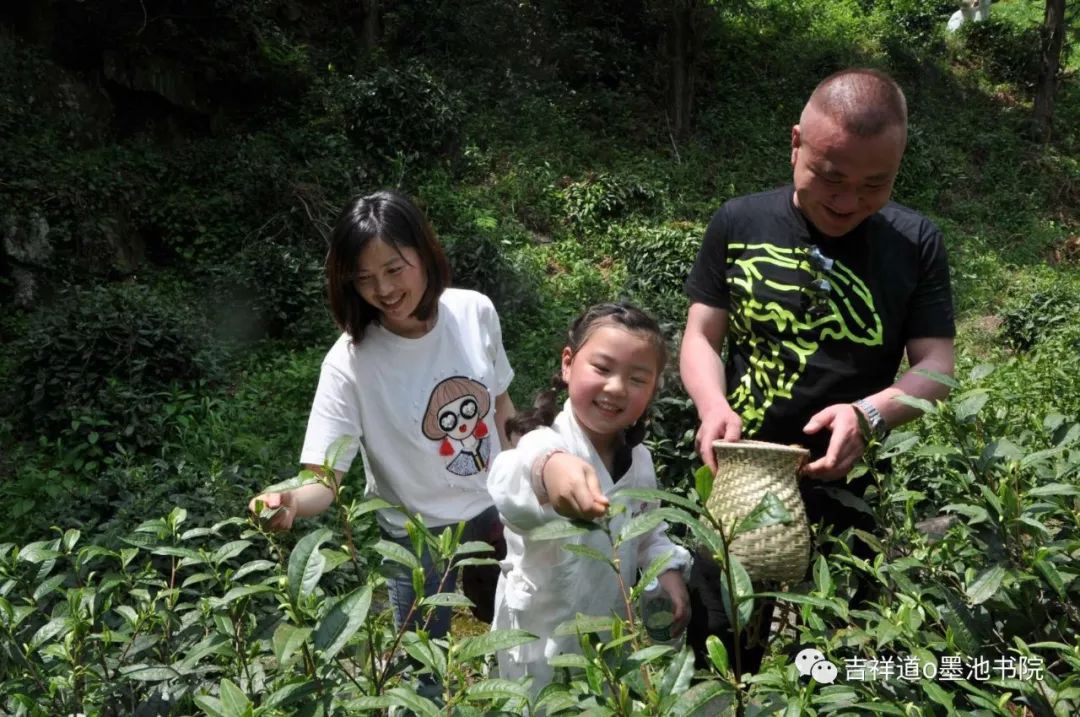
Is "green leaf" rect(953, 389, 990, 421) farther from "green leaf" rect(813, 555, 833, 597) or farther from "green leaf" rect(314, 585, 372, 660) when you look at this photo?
"green leaf" rect(314, 585, 372, 660)

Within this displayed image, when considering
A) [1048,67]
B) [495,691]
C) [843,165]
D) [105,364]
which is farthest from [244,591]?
[1048,67]

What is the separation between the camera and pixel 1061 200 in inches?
405

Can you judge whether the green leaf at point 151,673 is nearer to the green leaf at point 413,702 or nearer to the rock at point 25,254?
the green leaf at point 413,702

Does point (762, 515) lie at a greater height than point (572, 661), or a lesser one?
greater

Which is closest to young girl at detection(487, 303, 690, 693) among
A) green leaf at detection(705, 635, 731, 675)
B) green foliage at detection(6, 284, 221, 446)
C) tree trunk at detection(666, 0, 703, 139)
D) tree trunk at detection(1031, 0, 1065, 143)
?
green leaf at detection(705, 635, 731, 675)

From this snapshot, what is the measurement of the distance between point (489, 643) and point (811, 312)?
42.7 inches

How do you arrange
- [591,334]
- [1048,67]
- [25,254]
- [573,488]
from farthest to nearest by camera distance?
[1048,67] < [25,254] < [591,334] < [573,488]

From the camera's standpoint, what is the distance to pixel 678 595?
166 cm

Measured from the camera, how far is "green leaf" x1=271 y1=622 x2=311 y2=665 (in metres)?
0.93

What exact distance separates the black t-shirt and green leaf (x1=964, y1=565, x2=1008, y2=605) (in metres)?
0.74

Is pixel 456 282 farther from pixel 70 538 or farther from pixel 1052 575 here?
pixel 1052 575

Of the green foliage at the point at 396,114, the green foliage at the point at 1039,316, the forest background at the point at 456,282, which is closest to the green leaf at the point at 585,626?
the forest background at the point at 456,282

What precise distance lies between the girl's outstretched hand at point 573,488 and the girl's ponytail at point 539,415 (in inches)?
16.6

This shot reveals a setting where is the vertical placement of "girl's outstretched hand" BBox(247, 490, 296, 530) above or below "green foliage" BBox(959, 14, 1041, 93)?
below
